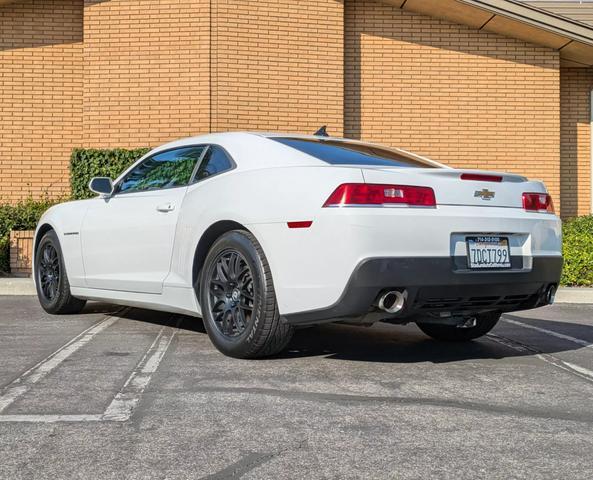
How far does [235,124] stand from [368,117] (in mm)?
2430

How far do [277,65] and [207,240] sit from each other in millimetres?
7912

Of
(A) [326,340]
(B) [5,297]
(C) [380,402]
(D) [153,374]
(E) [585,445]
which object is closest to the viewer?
(E) [585,445]

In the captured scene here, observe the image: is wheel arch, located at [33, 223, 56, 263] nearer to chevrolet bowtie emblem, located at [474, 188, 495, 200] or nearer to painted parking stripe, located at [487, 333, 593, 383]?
painted parking stripe, located at [487, 333, 593, 383]

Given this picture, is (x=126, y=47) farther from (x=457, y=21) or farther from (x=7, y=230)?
(x=457, y=21)

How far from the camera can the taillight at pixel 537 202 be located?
5109 mm

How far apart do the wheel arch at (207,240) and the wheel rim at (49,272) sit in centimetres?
231

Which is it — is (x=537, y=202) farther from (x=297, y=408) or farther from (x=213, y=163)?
(x=297, y=408)

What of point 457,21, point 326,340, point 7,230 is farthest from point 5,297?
point 457,21

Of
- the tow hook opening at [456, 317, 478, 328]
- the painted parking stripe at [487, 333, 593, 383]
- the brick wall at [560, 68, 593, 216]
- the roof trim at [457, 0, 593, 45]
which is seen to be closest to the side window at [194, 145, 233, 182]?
the tow hook opening at [456, 317, 478, 328]

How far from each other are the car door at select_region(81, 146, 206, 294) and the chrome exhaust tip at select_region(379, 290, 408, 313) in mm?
1776

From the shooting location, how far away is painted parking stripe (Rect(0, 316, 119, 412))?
Answer: 404 centimetres

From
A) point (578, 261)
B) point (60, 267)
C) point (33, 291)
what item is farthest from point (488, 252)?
point (33, 291)

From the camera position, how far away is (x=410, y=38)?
45.5ft

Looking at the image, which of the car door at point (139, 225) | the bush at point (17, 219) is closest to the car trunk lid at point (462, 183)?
the car door at point (139, 225)
